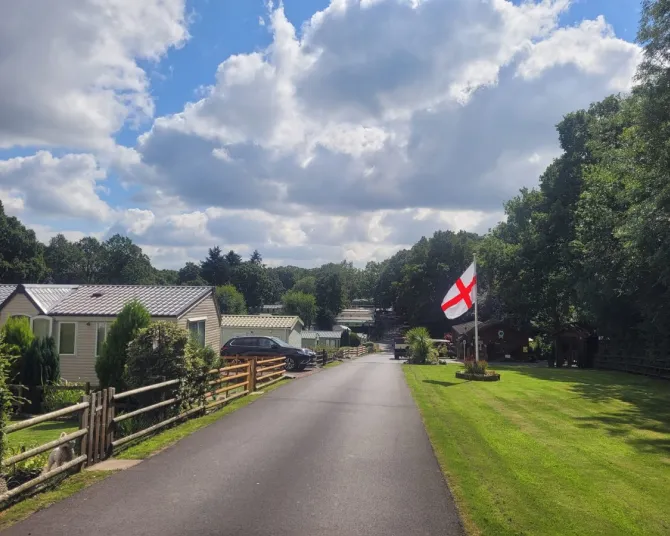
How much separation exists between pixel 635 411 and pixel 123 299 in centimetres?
1981

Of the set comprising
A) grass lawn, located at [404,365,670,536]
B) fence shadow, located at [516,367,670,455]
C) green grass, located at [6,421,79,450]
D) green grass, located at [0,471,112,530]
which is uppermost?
green grass, located at [0,471,112,530]

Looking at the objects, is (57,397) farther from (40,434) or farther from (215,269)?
(215,269)

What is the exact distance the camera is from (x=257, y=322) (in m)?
42.5

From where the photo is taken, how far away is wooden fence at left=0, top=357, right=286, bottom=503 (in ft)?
22.4

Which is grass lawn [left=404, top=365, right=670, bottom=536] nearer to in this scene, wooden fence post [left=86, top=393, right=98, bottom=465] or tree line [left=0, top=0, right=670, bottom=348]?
wooden fence post [left=86, top=393, right=98, bottom=465]

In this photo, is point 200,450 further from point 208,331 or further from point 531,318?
point 531,318

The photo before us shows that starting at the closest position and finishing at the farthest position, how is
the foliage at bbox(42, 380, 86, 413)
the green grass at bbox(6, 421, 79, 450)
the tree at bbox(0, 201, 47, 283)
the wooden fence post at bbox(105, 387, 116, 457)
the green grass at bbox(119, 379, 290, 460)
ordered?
the wooden fence post at bbox(105, 387, 116, 457) < the green grass at bbox(119, 379, 290, 460) < the green grass at bbox(6, 421, 79, 450) < the foliage at bbox(42, 380, 86, 413) < the tree at bbox(0, 201, 47, 283)

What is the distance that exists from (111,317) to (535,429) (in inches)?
706

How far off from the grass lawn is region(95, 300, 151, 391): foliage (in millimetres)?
7234

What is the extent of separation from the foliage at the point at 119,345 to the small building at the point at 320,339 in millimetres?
45043

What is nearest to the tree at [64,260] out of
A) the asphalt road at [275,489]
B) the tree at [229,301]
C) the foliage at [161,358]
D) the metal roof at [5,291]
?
the tree at [229,301]

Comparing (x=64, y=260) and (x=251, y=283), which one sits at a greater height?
(x=64, y=260)

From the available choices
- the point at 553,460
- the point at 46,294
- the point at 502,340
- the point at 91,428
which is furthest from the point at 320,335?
the point at 91,428

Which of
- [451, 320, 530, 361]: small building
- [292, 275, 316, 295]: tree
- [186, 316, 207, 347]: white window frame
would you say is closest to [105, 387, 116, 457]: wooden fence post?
[186, 316, 207, 347]: white window frame
